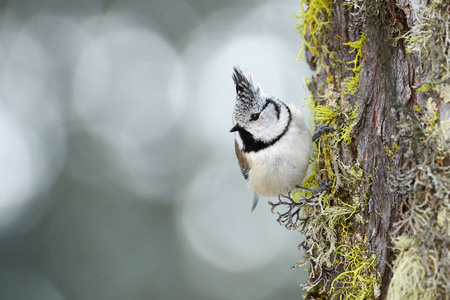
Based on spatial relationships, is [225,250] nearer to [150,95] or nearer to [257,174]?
[150,95]

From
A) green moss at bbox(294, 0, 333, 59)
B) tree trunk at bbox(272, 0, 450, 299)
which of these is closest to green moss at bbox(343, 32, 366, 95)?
tree trunk at bbox(272, 0, 450, 299)

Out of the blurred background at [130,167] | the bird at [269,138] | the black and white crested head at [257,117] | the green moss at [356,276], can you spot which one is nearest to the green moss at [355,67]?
the bird at [269,138]

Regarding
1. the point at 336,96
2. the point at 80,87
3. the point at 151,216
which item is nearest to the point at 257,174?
the point at 336,96

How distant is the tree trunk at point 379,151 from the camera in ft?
4.07

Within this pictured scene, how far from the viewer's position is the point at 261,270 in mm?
5117

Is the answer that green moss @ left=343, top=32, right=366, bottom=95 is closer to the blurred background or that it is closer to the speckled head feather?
the speckled head feather

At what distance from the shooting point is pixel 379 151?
1530mm

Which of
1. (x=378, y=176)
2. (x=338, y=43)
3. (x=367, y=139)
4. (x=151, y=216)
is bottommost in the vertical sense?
(x=151, y=216)

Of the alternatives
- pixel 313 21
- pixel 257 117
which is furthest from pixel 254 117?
pixel 313 21

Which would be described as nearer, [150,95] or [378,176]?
[378,176]

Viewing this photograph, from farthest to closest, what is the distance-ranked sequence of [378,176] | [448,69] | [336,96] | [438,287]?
1. [336,96]
2. [378,176]
3. [448,69]
4. [438,287]

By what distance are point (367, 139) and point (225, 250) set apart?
375 cm

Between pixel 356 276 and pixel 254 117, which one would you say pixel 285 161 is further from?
pixel 356 276

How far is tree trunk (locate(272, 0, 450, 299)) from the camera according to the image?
1239 millimetres
